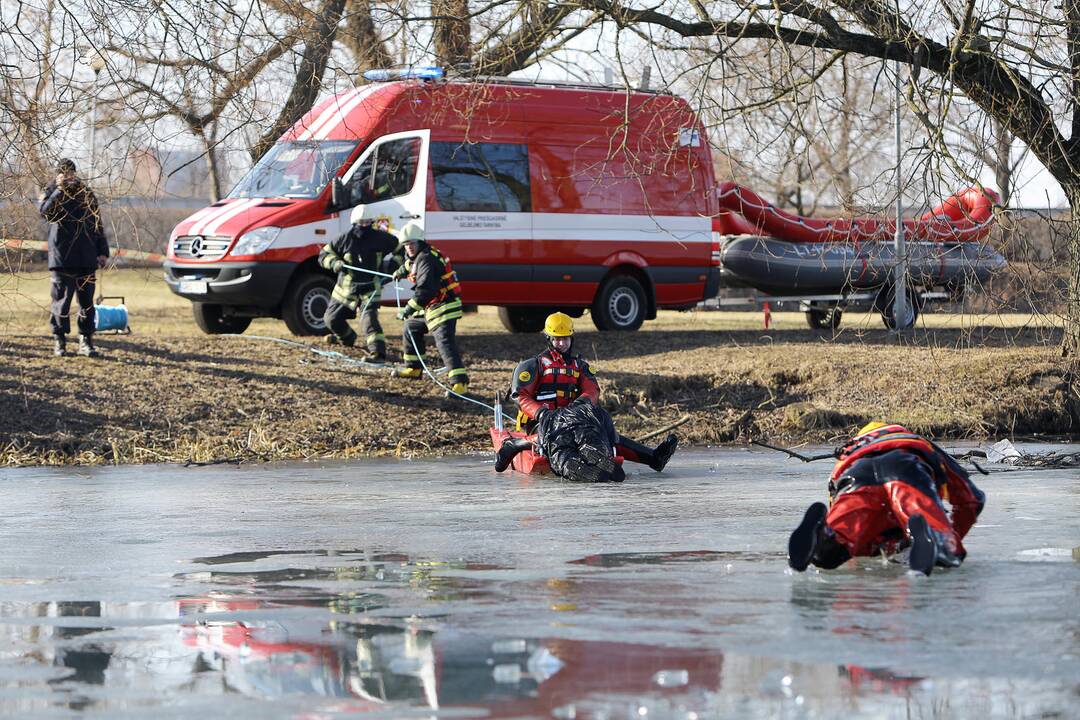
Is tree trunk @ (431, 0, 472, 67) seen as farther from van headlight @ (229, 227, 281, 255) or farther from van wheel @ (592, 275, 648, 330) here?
van wheel @ (592, 275, 648, 330)

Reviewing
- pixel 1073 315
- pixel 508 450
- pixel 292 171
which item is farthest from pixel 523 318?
pixel 508 450

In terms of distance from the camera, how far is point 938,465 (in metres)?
9.34

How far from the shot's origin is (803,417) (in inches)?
750

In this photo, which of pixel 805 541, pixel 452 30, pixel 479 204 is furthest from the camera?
pixel 479 204

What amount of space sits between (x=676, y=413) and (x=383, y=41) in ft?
17.2

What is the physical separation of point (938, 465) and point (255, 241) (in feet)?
45.1

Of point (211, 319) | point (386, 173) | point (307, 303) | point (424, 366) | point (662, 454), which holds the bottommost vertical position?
point (662, 454)

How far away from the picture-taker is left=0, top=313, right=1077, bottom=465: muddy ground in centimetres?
1769

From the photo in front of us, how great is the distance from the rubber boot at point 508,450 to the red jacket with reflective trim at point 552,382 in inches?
13.8

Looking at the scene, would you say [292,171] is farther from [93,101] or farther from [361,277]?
[93,101]

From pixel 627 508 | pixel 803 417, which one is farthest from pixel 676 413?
pixel 627 508

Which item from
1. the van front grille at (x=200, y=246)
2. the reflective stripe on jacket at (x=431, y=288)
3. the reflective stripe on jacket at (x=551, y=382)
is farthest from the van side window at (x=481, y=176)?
the reflective stripe on jacket at (x=551, y=382)

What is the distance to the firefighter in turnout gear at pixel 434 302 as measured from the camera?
19.4 metres

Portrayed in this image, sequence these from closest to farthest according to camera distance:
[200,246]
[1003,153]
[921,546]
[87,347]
A: [921,546] → [1003,153] → [87,347] → [200,246]
